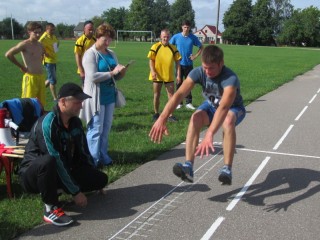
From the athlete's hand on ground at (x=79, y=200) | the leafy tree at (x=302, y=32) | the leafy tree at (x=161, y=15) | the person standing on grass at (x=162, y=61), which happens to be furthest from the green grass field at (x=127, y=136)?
the leafy tree at (x=161, y=15)

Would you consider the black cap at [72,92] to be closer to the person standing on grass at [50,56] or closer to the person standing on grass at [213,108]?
the person standing on grass at [213,108]

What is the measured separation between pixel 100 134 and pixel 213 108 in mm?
1638

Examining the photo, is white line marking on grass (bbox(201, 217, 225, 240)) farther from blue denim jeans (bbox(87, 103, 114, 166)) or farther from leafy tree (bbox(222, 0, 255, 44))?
leafy tree (bbox(222, 0, 255, 44))

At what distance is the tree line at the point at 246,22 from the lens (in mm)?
112938

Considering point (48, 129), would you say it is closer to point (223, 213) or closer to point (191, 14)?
point (223, 213)

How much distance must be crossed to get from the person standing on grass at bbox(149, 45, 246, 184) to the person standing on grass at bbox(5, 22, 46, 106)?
12.7ft

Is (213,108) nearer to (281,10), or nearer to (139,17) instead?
(139,17)

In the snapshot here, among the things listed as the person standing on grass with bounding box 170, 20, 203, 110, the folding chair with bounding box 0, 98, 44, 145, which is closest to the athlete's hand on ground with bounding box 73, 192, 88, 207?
the folding chair with bounding box 0, 98, 44, 145

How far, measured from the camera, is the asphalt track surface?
3979 mm

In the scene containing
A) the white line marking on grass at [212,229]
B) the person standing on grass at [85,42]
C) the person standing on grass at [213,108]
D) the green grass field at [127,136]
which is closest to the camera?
the white line marking on grass at [212,229]

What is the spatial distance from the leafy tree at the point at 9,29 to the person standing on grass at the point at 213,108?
110 m

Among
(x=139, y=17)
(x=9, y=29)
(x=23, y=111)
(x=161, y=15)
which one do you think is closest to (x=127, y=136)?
(x=23, y=111)

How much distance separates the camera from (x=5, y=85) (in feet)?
48.8

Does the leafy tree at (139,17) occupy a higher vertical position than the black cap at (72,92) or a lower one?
higher
